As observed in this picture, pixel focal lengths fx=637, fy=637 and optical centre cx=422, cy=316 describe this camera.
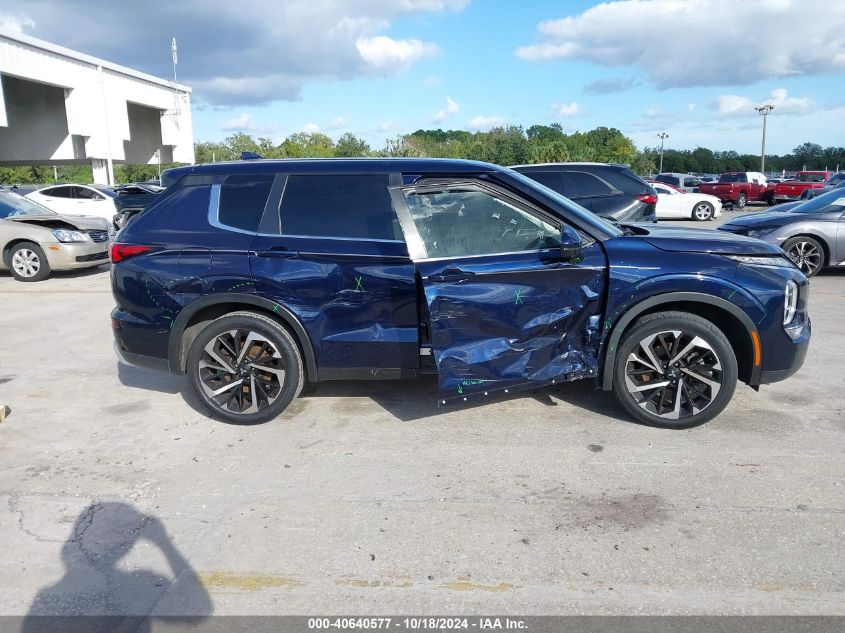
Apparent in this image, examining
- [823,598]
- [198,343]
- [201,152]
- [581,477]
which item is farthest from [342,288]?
[201,152]

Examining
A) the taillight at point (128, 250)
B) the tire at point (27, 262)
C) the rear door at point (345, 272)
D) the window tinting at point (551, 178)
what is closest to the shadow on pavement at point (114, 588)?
the rear door at point (345, 272)

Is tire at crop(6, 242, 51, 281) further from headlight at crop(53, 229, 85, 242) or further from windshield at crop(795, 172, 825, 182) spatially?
windshield at crop(795, 172, 825, 182)

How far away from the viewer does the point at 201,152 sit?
76.4 metres

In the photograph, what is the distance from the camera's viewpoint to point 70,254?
11234 mm

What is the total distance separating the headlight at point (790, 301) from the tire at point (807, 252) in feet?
22.8

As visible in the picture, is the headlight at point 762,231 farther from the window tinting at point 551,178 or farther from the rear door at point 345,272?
the rear door at point 345,272

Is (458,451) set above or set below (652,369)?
below

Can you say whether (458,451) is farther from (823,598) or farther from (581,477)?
(823,598)

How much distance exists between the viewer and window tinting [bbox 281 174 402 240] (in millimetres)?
4508

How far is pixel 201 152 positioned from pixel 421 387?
257 ft

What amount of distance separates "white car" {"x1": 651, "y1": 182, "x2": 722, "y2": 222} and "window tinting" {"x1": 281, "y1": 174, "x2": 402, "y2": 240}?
809 inches

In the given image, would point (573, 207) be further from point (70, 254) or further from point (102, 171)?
point (102, 171)

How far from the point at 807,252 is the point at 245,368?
9764 mm

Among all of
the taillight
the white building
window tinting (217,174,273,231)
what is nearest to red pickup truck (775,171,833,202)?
window tinting (217,174,273,231)
